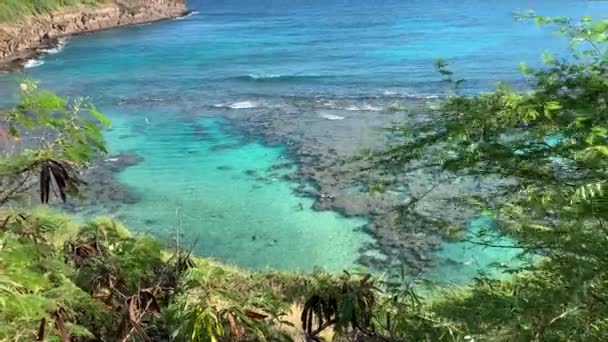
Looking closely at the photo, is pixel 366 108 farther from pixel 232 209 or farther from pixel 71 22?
pixel 71 22

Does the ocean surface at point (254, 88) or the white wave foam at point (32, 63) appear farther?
the white wave foam at point (32, 63)

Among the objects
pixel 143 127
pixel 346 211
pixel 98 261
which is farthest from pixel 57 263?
pixel 143 127

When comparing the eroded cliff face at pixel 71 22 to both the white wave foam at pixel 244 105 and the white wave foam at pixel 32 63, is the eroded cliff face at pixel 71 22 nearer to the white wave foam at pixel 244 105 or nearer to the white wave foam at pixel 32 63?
the white wave foam at pixel 32 63

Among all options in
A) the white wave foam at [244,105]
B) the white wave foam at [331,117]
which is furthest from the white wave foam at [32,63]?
the white wave foam at [331,117]

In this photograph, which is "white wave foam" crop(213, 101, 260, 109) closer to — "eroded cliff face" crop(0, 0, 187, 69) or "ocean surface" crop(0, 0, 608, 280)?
"ocean surface" crop(0, 0, 608, 280)

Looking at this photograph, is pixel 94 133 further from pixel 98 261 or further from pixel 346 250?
pixel 346 250

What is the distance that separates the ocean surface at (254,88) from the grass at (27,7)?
13.2 feet

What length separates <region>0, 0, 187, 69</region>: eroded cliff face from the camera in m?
41.5

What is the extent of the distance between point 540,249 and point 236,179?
13884mm

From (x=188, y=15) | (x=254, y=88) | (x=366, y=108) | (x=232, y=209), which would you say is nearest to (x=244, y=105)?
(x=254, y=88)

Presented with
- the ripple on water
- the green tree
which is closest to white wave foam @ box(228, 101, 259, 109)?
the ripple on water

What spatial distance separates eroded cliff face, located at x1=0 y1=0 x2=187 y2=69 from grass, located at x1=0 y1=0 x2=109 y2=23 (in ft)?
1.82

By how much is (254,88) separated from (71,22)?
28063 mm

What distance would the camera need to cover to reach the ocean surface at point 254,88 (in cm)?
1485
